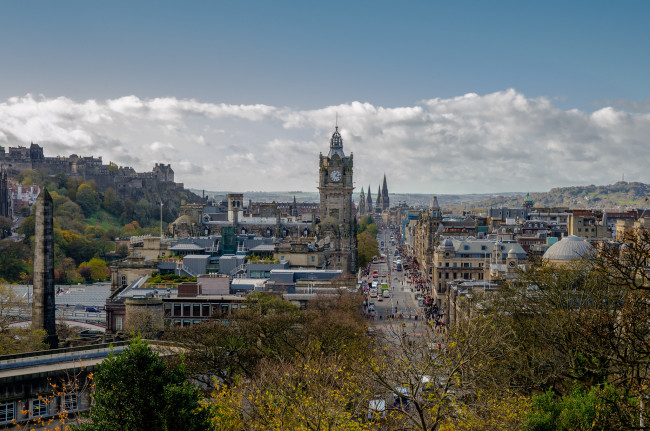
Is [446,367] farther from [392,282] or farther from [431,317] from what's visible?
[392,282]

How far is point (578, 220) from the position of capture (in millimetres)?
119062

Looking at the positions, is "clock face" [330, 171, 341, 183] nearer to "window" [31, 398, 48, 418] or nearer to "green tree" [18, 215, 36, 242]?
"green tree" [18, 215, 36, 242]

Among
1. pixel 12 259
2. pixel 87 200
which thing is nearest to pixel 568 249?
pixel 12 259

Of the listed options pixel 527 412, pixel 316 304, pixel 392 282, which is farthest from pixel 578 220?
pixel 527 412

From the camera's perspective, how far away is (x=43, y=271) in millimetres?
47281

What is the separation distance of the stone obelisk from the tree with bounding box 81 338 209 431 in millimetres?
30035

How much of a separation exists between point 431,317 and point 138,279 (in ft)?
106

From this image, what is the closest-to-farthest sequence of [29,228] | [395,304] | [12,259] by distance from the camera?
1. [395,304]
2. [12,259]
3. [29,228]

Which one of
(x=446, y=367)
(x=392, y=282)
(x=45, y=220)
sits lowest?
(x=392, y=282)

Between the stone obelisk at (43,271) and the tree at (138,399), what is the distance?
30.0 metres

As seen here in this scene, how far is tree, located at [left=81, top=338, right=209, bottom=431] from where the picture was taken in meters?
20.0

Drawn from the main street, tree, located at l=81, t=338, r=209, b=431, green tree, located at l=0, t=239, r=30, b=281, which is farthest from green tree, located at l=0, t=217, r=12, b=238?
tree, located at l=81, t=338, r=209, b=431

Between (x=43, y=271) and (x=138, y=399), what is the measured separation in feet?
101

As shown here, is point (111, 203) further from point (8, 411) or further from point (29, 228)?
point (8, 411)
